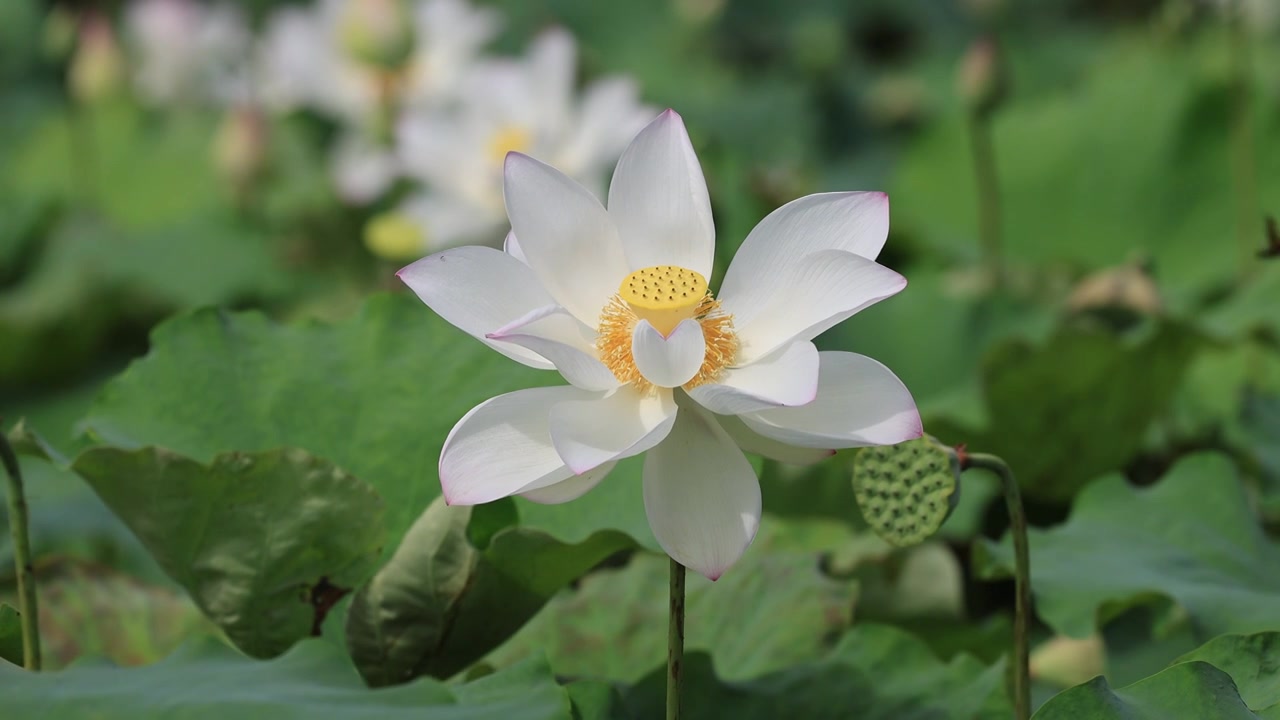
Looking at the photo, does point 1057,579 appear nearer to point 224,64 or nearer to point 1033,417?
point 1033,417

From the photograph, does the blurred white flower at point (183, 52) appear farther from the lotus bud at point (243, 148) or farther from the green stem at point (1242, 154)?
the green stem at point (1242, 154)

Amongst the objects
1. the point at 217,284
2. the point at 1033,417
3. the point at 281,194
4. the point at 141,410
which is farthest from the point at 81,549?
the point at 281,194

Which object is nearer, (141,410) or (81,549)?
(141,410)

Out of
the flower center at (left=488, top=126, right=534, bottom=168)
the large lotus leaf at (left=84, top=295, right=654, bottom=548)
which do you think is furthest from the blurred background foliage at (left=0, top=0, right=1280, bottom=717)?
the flower center at (left=488, top=126, right=534, bottom=168)

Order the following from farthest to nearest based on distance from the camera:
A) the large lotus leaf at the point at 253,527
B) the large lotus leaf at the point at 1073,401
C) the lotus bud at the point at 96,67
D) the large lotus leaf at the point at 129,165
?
the large lotus leaf at the point at 129,165
the lotus bud at the point at 96,67
the large lotus leaf at the point at 1073,401
the large lotus leaf at the point at 253,527

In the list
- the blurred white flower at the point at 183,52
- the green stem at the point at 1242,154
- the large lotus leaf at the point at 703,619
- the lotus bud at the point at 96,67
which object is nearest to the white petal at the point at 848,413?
the large lotus leaf at the point at 703,619

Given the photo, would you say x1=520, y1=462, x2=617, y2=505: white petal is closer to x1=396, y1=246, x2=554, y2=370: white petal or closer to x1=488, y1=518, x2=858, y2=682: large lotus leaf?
x1=396, y1=246, x2=554, y2=370: white petal
